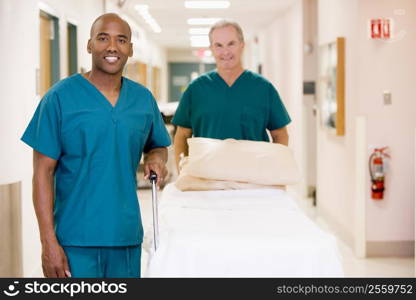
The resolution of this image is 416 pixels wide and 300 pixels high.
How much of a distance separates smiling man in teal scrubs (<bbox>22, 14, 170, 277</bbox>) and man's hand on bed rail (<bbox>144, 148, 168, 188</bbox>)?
0.10 meters

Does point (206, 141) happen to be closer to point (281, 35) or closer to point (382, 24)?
point (382, 24)

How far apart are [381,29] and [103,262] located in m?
3.46

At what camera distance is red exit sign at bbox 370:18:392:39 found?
16.1 ft

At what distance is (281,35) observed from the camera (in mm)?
9953

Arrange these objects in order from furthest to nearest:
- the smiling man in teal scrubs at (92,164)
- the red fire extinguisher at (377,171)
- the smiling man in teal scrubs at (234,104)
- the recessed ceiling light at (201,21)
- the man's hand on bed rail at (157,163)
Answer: the recessed ceiling light at (201,21)
the red fire extinguisher at (377,171)
the smiling man in teal scrubs at (234,104)
the man's hand on bed rail at (157,163)
the smiling man in teal scrubs at (92,164)

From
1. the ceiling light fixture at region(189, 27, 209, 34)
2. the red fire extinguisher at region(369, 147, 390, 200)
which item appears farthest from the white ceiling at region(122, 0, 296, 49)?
the red fire extinguisher at region(369, 147, 390, 200)

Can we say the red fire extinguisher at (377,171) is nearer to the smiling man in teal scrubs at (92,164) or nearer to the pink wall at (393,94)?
the pink wall at (393,94)

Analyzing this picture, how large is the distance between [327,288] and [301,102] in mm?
5824

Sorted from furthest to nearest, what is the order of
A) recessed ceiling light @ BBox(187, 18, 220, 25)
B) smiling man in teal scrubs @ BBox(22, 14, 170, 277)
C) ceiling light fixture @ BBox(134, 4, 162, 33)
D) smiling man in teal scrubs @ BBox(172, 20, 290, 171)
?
recessed ceiling light @ BBox(187, 18, 220, 25) < ceiling light fixture @ BBox(134, 4, 162, 33) < smiling man in teal scrubs @ BBox(172, 20, 290, 171) < smiling man in teal scrubs @ BBox(22, 14, 170, 277)

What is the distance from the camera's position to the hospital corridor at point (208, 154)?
204 cm

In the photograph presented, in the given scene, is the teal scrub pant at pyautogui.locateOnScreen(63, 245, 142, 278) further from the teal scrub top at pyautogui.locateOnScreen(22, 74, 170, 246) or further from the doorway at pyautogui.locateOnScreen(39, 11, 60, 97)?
the doorway at pyautogui.locateOnScreen(39, 11, 60, 97)

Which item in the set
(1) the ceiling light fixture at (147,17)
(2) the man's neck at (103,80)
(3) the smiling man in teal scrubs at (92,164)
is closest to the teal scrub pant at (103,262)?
(3) the smiling man in teal scrubs at (92,164)

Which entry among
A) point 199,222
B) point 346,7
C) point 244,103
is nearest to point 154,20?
point 346,7

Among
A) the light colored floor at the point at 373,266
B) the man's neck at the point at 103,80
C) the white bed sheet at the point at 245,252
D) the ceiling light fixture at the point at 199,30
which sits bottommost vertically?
the light colored floor at the point at 373,266
